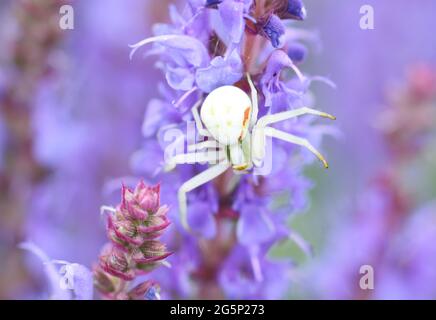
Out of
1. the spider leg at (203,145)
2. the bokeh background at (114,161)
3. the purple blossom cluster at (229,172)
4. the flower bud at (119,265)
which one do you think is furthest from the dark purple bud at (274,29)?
the bokeh background at (114,161)

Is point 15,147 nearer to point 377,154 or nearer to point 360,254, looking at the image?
point 360,254

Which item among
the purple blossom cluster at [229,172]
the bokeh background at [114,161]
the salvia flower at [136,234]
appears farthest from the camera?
the bokeh background at [114,161]

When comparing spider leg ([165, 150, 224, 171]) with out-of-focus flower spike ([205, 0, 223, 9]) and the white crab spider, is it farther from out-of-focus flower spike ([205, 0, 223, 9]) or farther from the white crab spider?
out-of-focus flower spike ([205, 0, 223, 9])

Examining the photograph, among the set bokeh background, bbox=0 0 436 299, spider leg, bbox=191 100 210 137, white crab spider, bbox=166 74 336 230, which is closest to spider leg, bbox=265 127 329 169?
white crab spider, bbox=166 74 336 230

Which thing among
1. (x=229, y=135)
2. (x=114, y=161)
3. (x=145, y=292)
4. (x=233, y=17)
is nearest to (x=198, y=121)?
(x=229, y=135)

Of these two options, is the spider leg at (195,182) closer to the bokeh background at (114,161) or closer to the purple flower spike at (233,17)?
the purple flower spike at (233,17)

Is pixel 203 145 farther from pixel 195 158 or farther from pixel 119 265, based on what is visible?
pixel 119 265
